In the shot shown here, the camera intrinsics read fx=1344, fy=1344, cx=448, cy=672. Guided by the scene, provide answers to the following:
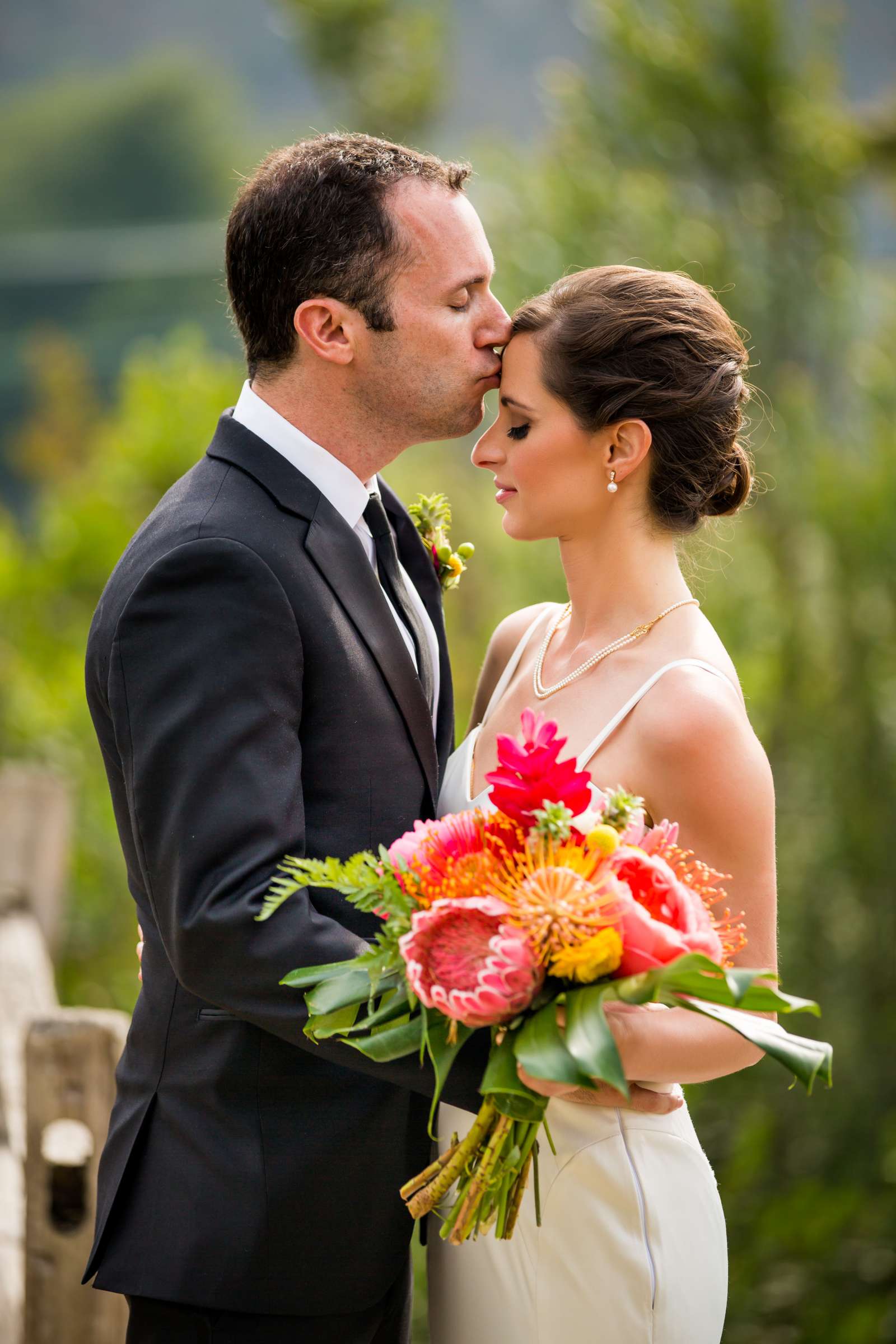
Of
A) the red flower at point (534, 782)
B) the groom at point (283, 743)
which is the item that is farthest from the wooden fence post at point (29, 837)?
the red flower at point (534, 782)

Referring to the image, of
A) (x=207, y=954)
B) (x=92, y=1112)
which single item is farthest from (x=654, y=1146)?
(x=92, y=1112)

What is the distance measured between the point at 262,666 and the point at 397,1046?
0.58 m

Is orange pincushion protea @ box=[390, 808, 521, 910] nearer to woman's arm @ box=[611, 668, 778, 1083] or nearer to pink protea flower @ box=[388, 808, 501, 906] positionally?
pink protea flower @ box=[388, 808, 501, 906]

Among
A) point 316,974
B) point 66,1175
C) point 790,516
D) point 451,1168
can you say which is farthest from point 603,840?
point 790,516

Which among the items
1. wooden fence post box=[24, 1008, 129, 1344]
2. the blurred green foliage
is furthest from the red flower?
the blurred green foliage

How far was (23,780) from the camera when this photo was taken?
20.0 ft

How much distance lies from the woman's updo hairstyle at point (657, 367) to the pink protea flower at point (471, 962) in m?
1.09

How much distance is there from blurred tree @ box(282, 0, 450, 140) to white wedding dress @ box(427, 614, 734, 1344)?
12.3 metres

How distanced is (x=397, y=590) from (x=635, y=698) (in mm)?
481

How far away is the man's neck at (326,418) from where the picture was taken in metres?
2.32

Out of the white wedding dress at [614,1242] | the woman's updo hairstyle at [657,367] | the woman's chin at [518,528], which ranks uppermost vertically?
the woman's updo hairstyle at [657,367]

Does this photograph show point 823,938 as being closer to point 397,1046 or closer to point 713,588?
point 713,588

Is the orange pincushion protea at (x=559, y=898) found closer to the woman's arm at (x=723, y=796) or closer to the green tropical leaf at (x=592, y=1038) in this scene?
the green tropical leaf at (x=592, y=1038)

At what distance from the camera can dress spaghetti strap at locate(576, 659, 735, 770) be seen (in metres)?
2.29
